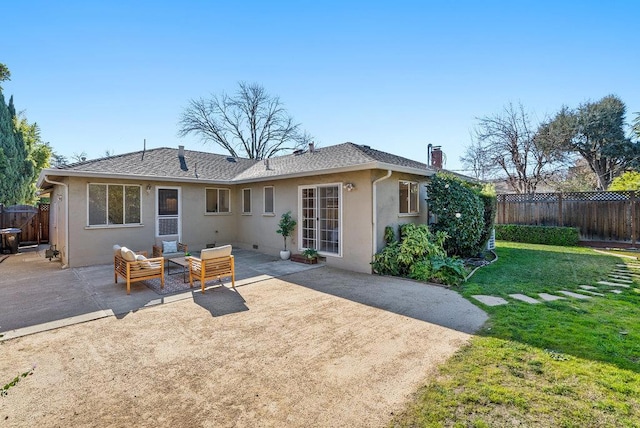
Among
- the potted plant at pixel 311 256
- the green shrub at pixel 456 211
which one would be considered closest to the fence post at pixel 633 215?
the green shrub at pixel 456 211

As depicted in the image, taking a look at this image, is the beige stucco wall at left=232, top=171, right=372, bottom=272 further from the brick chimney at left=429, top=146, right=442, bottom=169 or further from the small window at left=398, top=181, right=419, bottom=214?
the brick chimney at left=429, top=146, right=442, bottom=169

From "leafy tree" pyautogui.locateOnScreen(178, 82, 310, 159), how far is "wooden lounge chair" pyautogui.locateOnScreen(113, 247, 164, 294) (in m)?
22.3

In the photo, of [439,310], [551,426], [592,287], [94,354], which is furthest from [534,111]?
[94,354]

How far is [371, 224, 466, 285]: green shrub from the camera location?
7.07 m

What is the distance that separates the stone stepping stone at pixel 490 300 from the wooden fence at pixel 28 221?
17.8 m

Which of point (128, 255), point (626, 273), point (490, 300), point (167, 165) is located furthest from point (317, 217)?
point (626, 273)

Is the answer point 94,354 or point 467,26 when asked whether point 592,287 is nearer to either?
point 467,26

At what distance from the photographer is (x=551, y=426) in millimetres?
2363

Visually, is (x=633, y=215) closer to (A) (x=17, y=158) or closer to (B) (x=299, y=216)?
(B) (x=299, y=216)

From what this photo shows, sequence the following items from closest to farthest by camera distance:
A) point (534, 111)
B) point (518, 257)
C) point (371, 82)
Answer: point (518, 257) → point (371, 82) → point (534, 111)

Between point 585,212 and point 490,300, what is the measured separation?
35.1ft

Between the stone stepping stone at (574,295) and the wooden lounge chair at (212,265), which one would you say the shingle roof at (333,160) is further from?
the stone stepping stone at (574,295)

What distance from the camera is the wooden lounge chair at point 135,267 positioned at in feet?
20.4

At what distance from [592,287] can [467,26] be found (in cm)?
796
